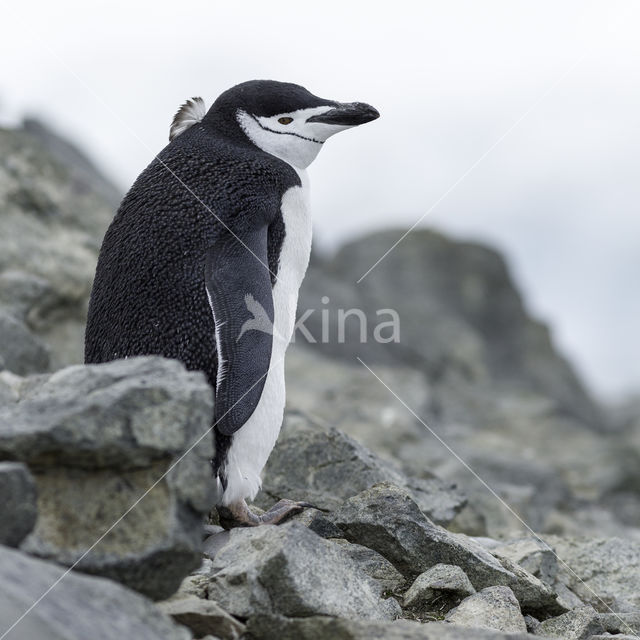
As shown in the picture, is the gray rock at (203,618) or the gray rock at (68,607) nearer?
the gray rock at (68,607)

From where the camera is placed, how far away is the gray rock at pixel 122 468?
2.48 m

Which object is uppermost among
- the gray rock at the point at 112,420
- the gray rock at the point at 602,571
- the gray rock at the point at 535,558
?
the gray rock at the point at 112,420

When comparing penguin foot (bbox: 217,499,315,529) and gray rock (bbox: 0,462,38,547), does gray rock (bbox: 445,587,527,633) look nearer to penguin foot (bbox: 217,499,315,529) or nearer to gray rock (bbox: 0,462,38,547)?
penguin foot (bbox: 217,499,315,529)

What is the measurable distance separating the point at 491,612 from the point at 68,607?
1663 mm

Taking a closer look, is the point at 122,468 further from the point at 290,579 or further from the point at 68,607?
the point at 290,579

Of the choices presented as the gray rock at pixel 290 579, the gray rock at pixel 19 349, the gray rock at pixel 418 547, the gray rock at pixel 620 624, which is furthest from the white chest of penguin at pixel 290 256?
the gray rock at pixel 19 349

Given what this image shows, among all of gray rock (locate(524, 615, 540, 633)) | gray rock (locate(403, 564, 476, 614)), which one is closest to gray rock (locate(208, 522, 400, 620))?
gray rock (locate(403, 564, 476, 614))

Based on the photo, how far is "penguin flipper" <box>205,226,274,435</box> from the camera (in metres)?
3.67

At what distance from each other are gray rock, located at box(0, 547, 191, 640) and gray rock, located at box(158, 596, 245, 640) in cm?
27

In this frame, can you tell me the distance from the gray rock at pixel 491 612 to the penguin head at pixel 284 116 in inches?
84.2

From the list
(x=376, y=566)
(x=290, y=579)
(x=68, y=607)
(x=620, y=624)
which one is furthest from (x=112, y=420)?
(x=620, y=624)

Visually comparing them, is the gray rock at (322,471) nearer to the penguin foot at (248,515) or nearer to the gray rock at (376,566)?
the penguin foot at (248,515)

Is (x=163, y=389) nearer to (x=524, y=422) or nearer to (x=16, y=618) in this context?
(x=16, y=618)

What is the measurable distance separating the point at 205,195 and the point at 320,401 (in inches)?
268
